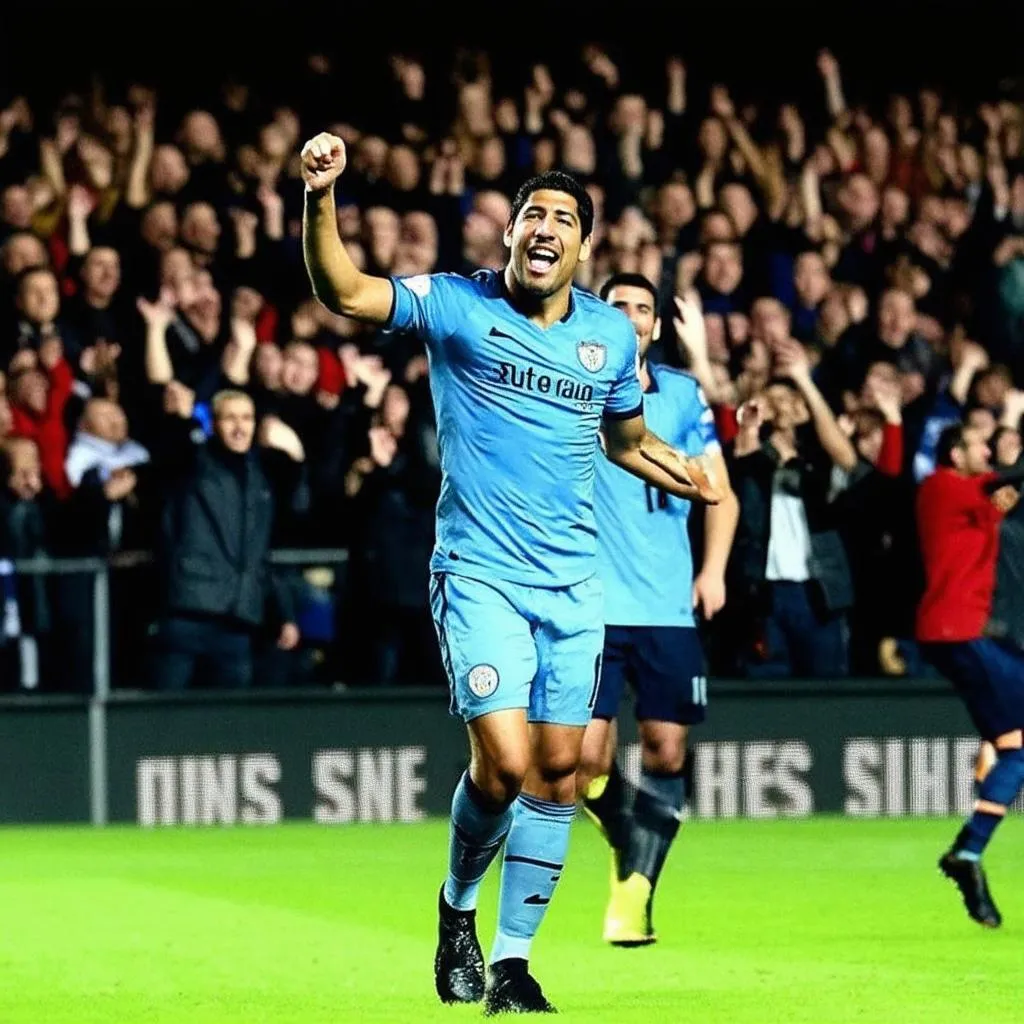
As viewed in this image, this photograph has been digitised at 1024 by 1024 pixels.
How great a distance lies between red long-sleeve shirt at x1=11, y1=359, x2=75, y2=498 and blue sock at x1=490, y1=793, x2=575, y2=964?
755cm

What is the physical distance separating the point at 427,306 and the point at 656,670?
2.65 meters

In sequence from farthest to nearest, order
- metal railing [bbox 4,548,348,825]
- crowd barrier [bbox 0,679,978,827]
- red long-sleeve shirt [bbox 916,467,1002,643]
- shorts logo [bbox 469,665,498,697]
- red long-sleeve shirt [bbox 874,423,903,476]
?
crowd barrier [bbox 0,679,978,827] → red long-sleeve shirt [bbox 874,423,903,476] → metal railing [bbox 4,548,348,825] → red long-sleeve shirt [bbox 916,467,1002,643] → shorts logo [bbox 469,665,498,697]

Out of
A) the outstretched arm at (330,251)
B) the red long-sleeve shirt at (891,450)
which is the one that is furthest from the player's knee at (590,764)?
the red long-sleeve shirt at (891,450)

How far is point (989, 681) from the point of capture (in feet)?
35.3

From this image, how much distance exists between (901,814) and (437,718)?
2.60 metres

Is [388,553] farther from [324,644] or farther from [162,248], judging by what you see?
[162,248]

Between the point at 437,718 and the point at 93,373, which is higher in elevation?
the point at 93,373

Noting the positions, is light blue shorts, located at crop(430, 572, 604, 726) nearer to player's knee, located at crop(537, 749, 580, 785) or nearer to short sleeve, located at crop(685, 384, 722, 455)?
player's knee, located at crop(537, 749, 580, 785)

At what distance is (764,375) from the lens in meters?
15.9

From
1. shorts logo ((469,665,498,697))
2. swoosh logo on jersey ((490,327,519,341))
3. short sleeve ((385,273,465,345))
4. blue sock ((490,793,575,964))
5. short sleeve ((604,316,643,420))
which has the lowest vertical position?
blue sock ((490,793,575,964))

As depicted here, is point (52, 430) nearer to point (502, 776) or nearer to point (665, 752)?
point (665, 752)

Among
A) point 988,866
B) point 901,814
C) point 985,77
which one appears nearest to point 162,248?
point 901,814

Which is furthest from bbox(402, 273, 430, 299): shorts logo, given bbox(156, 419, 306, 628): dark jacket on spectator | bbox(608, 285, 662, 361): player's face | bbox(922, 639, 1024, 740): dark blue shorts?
bbox(156, 419, 306, 628): dark jacket on spectator

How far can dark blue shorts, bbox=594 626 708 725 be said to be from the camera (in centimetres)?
994
